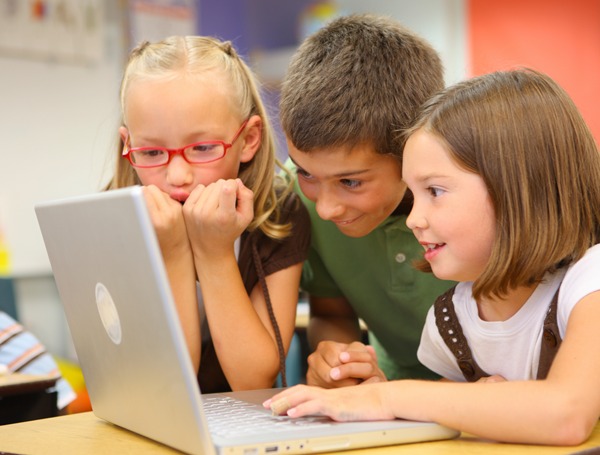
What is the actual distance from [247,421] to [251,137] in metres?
0.63

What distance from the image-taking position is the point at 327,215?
1.30 metres

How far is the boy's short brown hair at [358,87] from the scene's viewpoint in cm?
126

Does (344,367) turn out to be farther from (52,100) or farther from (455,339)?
(52,100)

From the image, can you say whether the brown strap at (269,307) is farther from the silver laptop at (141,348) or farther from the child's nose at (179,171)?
the silver laptop at (141,348)

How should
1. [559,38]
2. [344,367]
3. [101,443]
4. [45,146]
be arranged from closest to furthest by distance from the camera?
[101,443], [344,367], [45,146], [559,38]

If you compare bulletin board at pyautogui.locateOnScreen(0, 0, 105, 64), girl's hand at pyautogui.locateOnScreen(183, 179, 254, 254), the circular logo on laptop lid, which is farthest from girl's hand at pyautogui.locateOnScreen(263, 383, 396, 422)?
bulletin board at pyautogui.locateOnScreen(0, 0, 105, 64)

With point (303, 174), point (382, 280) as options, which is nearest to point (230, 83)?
point (303, 174)

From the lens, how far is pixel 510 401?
0.86 meters

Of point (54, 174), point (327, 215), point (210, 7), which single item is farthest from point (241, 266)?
point (210, 7)

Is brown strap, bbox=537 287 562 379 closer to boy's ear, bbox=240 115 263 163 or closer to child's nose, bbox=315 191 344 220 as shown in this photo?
child's nose, bbox=315 191 344 220

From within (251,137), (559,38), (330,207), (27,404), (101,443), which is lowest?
(27,404)

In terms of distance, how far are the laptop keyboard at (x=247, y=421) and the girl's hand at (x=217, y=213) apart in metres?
0.27

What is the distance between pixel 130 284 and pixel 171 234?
0.41 meters

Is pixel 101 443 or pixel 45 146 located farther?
pixel 45 146
